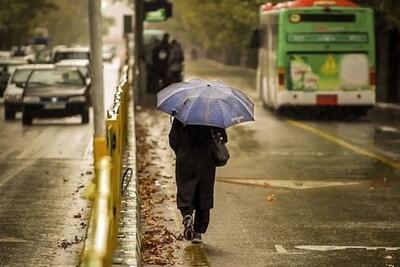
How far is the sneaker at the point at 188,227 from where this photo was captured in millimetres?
11297

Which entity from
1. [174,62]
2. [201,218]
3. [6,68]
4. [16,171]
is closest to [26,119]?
[174,62]

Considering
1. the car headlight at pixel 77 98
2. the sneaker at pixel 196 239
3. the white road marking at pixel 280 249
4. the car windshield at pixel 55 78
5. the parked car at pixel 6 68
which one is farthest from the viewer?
the parked car at pixel 6 68

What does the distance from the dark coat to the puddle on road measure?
1.38 ft

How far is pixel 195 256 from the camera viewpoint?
10883mm

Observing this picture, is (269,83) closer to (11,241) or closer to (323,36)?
(323,36)

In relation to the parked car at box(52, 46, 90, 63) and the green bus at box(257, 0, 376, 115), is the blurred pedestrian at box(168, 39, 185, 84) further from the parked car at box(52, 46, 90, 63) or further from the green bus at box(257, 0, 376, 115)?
the parked car at box(52, 46, 90, 63)

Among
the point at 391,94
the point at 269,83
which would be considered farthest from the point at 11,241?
the point at 391,94

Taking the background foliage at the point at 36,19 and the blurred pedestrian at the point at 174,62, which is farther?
the background foliage at the point at 36,19

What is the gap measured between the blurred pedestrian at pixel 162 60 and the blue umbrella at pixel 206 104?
933 inches

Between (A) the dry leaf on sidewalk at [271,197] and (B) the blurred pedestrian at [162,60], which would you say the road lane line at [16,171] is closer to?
(A) the dry leaf on sidewalk at [271,197]

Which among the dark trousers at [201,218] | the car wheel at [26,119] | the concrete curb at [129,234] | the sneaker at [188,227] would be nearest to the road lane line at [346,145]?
the car wheel at [26,119]

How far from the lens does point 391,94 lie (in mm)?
39156

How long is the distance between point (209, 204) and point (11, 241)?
6.54 ft

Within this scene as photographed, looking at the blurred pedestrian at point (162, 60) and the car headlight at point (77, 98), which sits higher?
the blurred pedestrian at point (162, 60)
